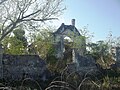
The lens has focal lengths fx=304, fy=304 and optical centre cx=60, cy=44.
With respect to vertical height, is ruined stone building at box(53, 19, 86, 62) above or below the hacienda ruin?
above

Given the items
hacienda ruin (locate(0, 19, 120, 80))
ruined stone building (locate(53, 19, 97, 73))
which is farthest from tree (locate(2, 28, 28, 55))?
hacienda ruin (locate(0, 19, 120, 80))

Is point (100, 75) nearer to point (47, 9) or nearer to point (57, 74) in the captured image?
point (57, 74)

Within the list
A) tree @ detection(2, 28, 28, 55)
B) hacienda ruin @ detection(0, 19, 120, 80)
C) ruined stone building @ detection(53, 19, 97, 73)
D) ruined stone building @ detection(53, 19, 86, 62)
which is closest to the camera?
hacienda ruin @ detection(0, 19, 120, 80)

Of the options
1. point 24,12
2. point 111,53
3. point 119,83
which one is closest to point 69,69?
point 119,83

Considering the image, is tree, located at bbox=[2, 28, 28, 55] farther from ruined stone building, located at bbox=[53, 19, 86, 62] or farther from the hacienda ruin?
the hacienda ruin

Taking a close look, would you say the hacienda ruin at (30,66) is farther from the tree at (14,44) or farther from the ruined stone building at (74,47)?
the tree at (14,44)

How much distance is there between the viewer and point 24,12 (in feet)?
64.4

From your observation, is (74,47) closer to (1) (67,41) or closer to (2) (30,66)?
(1) (67,41)

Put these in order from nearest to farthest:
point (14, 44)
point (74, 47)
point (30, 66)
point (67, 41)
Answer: point (30, 66)
point (14, 44)
point (74, 47)
point (67, 41)

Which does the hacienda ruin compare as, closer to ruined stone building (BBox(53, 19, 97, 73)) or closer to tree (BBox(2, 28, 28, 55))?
ruined stone building (BBox(53, 19, 97, 73))

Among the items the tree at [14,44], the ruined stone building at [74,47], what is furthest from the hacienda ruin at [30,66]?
the tree at [14,44]

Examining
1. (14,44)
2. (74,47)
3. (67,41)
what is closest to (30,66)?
(14,44)

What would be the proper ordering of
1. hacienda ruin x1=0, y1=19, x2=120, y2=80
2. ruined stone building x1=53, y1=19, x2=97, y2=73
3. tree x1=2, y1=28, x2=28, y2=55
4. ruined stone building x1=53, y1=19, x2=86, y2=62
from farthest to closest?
ruined stone building x1=53, y1=19, x2=86, y2=62, tree x1=2, y1=28, x2=28, y2=55, ruined stone building x1=53, y1=19, x2=97, y2=73, hacienda ruin x1=0, y1=19, x2=120, y2=80

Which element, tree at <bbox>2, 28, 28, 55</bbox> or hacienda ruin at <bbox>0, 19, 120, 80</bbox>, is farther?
tree at <bbox>2, 28, 28, 55</bbox>
